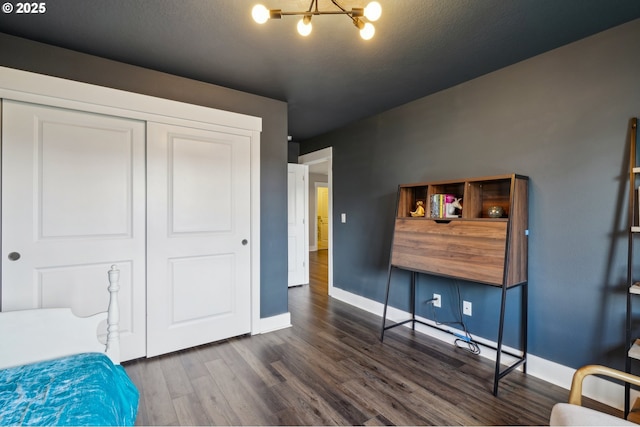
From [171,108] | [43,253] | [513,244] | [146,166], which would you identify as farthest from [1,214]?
[513,244]

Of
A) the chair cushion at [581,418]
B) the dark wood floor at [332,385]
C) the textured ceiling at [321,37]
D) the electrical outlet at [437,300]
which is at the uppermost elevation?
the textured ceiling at [321,37]

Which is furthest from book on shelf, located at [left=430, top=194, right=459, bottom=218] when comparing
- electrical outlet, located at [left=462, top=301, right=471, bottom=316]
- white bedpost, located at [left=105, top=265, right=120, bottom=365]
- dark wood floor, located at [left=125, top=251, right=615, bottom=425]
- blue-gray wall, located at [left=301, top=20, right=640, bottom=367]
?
white bedpost, located at [left=105, top=265, right=120, bottom=365]

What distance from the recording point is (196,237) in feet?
8.43

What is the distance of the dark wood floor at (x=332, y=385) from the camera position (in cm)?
172

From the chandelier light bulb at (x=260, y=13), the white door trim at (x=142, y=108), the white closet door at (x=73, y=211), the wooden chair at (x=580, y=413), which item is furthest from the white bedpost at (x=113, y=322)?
the wooden chair at (x=580, y=413)

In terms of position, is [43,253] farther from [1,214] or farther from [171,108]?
[171,108]

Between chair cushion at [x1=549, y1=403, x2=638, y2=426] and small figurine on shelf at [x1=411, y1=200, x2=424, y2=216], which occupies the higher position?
small figurine on shelf at [x1=411, y1=200, x2=424, y2=216]

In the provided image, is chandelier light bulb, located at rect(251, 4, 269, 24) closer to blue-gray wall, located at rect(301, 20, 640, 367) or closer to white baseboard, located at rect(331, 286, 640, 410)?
blue-gray wall, located at rect(301, 20, 640, 367)

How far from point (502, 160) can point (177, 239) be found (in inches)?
108

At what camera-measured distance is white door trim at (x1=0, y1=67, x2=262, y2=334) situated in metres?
1.94

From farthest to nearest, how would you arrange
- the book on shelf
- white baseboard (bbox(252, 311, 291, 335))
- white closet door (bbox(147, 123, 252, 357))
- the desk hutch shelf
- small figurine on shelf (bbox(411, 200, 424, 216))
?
white baseboard (bbox(252, 311, 291, 335)), small figurine on shelf (bbox(411, 200, 424, 216)), the book on shelf, white closet door (bbox(147, 123, 252, 357)), the desk hutch shelf

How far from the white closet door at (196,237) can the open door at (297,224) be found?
1.73 meters

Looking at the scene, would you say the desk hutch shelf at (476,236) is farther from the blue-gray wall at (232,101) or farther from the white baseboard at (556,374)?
the blue-gray wall at (232,101)

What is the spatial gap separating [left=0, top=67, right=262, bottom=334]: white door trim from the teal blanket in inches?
60.4
